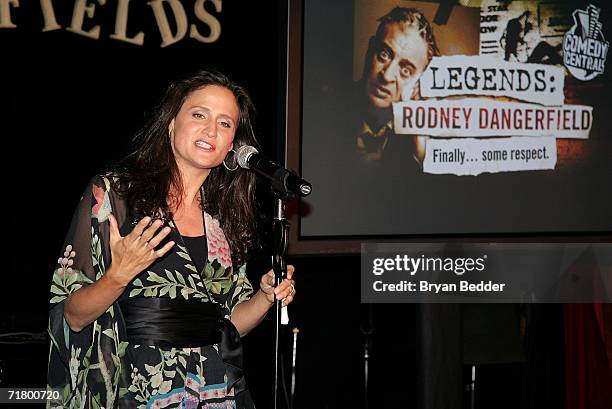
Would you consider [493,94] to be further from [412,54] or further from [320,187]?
[320,187]

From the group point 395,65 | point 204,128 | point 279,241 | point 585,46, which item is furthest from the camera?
point 585,46

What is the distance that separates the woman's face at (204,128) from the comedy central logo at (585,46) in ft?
8.65

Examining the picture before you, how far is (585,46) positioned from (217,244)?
2864 mm

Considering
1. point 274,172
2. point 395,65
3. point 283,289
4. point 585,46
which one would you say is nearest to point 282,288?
point 283,289

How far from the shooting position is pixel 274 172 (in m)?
2.02

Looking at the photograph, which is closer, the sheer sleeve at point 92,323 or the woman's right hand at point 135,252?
the woman's right hand at point 135,252

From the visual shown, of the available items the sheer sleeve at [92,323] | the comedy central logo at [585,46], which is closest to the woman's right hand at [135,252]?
the sheer sleeve at [92,323]

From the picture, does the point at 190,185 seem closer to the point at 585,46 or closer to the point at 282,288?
the point at 282,288

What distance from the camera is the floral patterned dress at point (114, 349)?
6.86 ft

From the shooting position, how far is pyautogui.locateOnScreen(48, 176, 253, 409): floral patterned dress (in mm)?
2092

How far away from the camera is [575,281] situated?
436 centimetres

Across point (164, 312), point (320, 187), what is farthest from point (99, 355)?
point (320, 187)

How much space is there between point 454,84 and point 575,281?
1.24 metres

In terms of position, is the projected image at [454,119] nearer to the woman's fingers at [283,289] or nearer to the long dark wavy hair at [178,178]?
the long dark wavy hair at [178,178]
